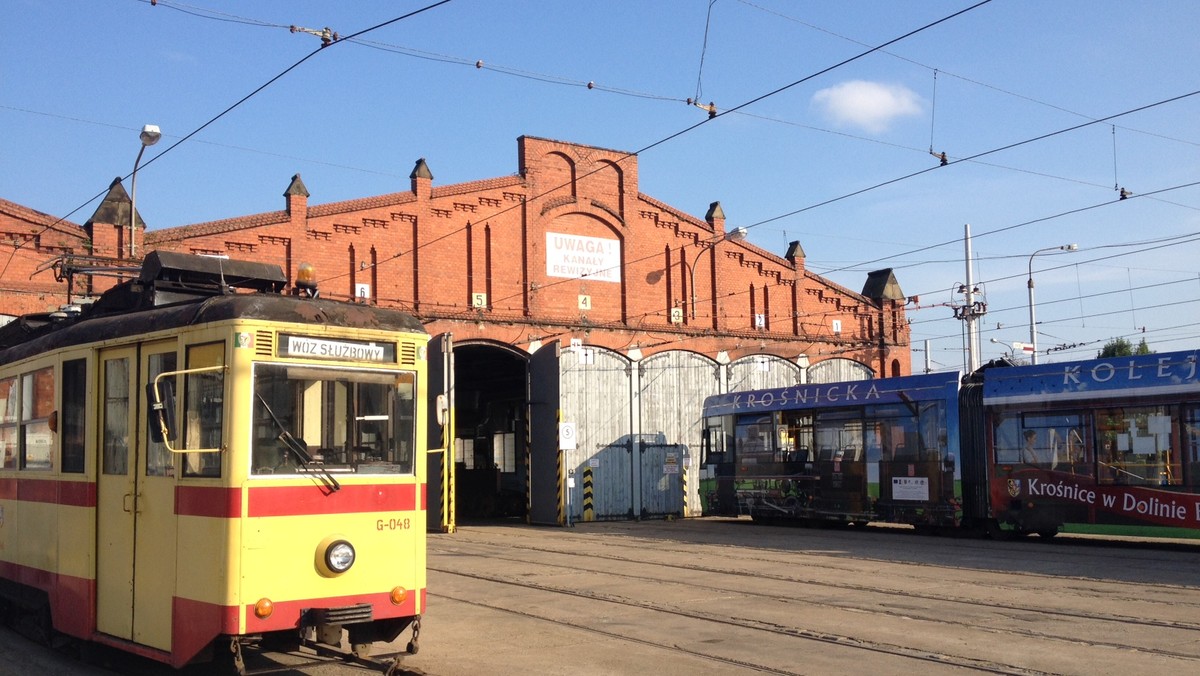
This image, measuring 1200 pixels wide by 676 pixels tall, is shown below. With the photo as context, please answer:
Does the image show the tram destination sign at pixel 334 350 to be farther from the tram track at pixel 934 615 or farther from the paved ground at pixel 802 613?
the tram track at pixel 934 615

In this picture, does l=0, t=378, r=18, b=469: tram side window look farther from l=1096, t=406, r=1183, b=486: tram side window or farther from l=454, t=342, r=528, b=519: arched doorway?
l=454, t=342, r=528, b=519: arched doorway

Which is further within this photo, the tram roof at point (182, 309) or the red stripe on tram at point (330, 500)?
the tram roof at point (182, 309)

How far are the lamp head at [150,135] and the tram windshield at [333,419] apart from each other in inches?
448

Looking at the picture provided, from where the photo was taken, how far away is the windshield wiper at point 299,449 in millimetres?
7699

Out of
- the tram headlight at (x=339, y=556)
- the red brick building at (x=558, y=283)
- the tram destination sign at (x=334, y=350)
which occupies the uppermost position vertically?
the red brick building at (x=558, y=283)

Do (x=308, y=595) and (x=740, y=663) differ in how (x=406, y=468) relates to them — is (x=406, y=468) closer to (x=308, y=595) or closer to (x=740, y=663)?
(x=308, y=595)

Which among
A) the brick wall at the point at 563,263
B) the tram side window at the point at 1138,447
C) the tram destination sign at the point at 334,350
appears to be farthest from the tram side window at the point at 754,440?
the tram destination sign at the point at 334,350

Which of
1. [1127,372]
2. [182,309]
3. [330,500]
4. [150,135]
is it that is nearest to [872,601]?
[330,500]

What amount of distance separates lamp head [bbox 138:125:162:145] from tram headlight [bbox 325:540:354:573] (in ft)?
39.6

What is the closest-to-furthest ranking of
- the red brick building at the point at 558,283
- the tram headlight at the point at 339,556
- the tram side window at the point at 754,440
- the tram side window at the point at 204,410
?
the tram side window at the point at 204,410 → the tram headlight at the point at 339,556 → the tram side window at the point at 754,440 → the red brick building at the point at 558,283

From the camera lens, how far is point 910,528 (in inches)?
1069

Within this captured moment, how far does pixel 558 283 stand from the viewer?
108ft

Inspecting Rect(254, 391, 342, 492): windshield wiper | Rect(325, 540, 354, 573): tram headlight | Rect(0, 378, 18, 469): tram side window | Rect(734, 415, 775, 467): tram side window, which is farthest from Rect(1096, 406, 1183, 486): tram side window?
Rect(0, 378, 18, 469): tram side window

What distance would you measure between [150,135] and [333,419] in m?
11.7
